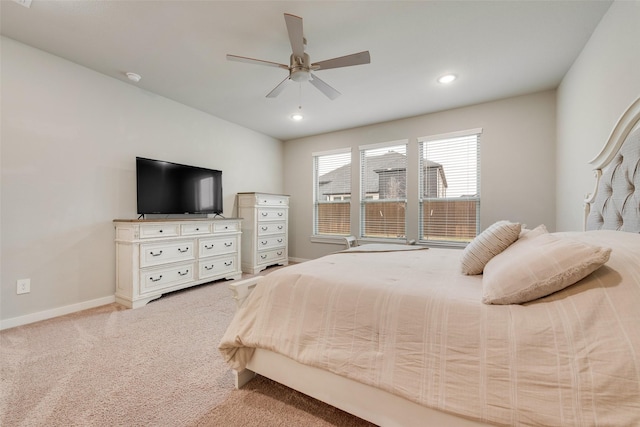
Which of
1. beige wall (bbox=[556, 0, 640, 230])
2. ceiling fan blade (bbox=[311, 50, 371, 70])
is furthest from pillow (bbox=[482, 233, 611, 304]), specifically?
ceiling fan blade (bbox=[311, 50, 371, 70])

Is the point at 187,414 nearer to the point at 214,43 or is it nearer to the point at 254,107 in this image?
the point at 214,43

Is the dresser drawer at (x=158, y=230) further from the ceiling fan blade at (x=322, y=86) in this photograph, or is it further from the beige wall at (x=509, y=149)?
the beige wall at (x=509, y=149)

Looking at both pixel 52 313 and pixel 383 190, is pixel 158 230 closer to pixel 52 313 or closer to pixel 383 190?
pixel 52 313

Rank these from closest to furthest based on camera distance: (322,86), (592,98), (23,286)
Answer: (592,98) → (23,286) → (322,86)

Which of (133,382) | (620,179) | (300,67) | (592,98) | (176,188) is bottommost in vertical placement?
(133,382)

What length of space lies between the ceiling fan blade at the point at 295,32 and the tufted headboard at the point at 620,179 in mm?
2096

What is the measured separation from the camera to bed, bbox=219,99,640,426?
2.61 feet

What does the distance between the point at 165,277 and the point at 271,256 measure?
6.16 ft

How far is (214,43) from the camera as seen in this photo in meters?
2.36

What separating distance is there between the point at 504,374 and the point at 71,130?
396cm

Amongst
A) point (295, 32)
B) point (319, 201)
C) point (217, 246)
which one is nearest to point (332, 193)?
point (319, 201)

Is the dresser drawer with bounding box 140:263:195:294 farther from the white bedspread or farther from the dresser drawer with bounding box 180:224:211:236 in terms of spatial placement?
the white bedspread

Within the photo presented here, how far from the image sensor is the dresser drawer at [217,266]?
3.46 meters

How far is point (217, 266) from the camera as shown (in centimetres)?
366
